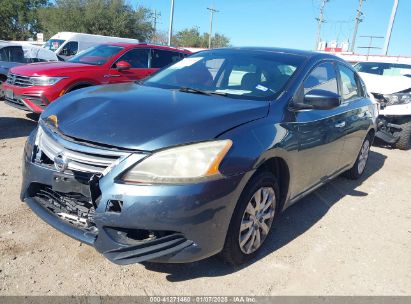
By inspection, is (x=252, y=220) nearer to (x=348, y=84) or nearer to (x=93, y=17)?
(x=348, y=84)

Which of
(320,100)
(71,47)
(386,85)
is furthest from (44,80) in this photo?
(71,47)

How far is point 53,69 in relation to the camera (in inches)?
272

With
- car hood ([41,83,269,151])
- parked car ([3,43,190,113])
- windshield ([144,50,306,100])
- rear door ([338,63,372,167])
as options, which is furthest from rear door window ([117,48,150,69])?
car hood ([41,83,269,151])

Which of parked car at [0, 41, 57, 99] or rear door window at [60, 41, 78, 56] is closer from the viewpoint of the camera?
parked car at [0, 41, 57, 99]

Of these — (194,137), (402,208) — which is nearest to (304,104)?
(194,137)

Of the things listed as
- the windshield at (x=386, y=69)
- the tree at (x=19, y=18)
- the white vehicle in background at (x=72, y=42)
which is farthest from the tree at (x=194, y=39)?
the windshield at (x=386, y=69)

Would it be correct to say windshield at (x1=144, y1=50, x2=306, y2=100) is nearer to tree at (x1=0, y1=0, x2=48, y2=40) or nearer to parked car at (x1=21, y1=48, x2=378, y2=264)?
parked car at (x1=21, y1=48, x2=378, y2=264)

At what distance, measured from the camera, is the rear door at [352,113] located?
14.4 feet

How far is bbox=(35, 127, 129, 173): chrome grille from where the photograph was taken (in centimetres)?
244

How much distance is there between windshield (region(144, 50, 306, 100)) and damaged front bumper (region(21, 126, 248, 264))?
107cm

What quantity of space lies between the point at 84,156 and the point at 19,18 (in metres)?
56.8

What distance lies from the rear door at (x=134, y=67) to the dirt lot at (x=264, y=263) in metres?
3.80

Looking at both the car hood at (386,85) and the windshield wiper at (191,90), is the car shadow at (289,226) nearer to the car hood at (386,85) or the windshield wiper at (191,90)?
the windshield wiper at (191,90)

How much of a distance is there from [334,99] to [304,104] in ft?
0.82
